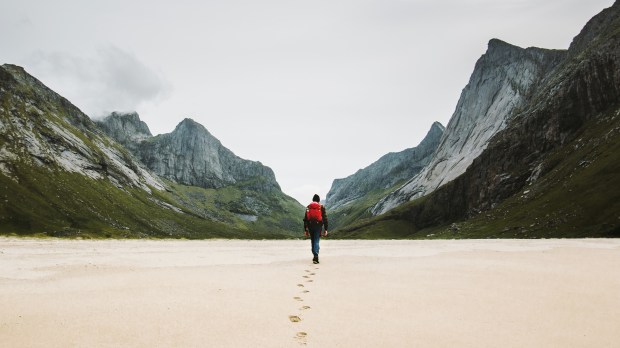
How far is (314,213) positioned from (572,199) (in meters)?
94.4

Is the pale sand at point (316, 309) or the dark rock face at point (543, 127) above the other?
the dark rock face at point (543, 127)

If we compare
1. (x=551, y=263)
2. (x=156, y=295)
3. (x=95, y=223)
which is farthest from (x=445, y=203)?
(x=156, y=295)

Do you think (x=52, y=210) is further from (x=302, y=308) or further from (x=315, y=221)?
(x=302, y=308)

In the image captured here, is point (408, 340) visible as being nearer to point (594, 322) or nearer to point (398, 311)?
point (398, 311)

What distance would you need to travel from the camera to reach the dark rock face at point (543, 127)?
134750mm

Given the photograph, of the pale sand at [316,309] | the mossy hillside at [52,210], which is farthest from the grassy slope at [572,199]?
the mossy hillside at [52,210]

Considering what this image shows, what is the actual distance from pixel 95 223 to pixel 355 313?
187768mm

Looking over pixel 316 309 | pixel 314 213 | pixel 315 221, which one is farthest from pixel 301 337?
→ pixel 314 213

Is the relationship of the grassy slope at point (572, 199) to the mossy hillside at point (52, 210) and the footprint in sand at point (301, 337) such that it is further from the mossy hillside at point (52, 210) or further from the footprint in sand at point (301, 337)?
the mossy hillside at point (52, 210)

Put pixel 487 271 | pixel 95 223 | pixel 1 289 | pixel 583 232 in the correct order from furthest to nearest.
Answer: pixel 95 223, pixel 583 232, pixel 487 271, pixel 1 289

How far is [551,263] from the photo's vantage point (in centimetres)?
1747

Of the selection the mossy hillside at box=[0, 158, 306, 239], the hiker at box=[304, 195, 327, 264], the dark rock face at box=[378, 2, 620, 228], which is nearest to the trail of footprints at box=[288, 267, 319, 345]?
the hiker at box=[304, 195, 327, 264]

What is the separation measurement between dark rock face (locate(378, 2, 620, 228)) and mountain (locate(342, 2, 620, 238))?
360 millimetres

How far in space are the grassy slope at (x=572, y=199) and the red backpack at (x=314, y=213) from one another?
2722 inches
